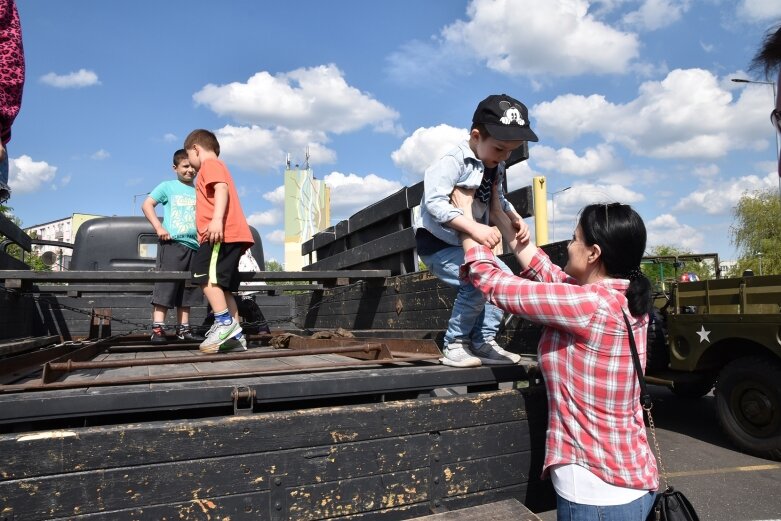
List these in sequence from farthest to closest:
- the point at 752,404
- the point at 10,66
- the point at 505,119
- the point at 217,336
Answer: the point at 752,404
the point at 217,336
the point at 10,66
the point at 505,119

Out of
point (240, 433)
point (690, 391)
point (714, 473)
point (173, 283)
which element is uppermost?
point (173, 283)

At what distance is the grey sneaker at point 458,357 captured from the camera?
2.27m

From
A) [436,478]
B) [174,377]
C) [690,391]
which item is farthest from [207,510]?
[690,391]

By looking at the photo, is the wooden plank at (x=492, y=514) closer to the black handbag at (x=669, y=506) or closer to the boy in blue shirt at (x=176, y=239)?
the black handbag at (x=669, y=506)

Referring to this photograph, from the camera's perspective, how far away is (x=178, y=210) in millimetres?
4508

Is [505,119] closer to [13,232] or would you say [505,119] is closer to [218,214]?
[218,214]

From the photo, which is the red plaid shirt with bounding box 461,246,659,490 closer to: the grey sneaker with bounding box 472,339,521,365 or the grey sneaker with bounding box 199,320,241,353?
the grey sneaker with bounding box 472,339,521,365

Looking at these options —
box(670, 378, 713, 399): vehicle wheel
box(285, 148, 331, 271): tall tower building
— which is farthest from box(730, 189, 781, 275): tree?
box(285, 148, 331, 271): tall tower building

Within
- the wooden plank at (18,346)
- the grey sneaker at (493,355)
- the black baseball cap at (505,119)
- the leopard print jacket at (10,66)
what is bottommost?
the grey sneaker at (493,355)

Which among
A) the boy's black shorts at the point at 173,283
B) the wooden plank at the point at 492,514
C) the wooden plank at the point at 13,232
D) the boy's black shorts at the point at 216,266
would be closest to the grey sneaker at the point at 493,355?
the wooden plank at the point at 492,514

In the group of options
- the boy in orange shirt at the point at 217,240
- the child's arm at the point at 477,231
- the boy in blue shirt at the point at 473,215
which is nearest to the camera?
the child's arm at the point at 477,231

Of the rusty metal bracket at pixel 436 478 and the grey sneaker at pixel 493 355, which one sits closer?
the rusty metal bracket at pixel 436 478

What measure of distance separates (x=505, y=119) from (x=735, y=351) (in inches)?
183

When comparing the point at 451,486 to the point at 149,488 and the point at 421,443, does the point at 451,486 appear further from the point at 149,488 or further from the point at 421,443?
the point at 149,488
